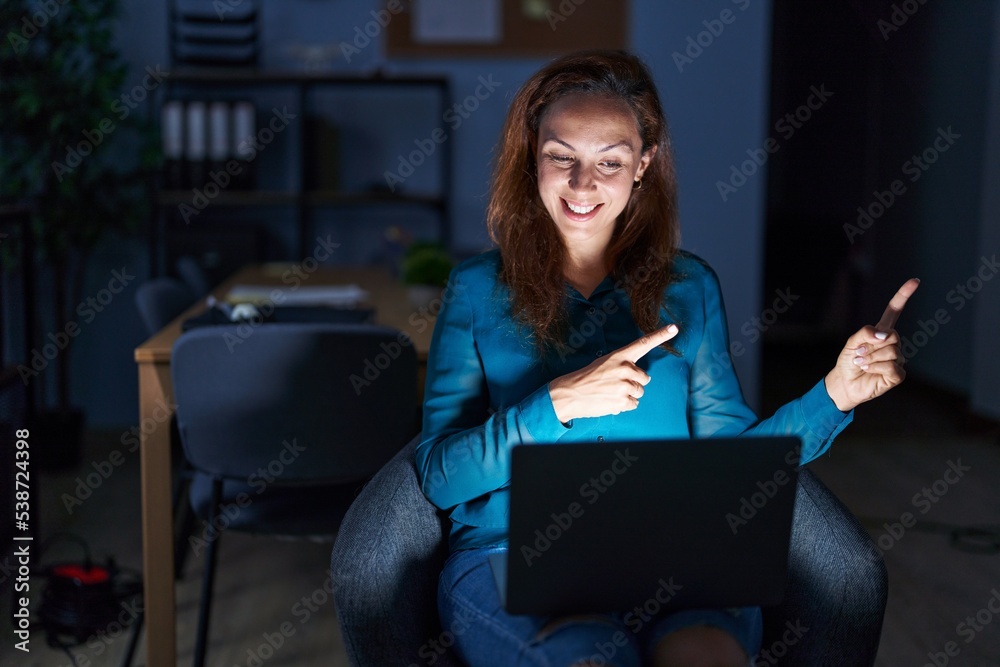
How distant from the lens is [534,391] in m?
1.47

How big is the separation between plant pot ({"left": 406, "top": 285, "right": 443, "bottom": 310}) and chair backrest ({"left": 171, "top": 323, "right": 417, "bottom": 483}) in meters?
0.70

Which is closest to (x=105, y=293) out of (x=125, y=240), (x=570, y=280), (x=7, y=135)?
(x=125, y=240)

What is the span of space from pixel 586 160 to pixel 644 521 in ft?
1.97

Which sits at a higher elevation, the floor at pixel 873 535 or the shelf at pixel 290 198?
the shelf at pixel 290 198

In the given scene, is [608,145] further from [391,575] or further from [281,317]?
[281,317]

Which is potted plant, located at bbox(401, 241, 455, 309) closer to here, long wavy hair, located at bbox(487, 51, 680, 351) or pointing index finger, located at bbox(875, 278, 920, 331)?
long wavy hair, located at bbox(487, 51, 680, 351)

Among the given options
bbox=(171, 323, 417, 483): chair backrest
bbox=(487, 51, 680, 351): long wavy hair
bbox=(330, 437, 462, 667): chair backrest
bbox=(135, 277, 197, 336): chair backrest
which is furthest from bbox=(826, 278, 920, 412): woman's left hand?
bbox=(135, 277, 197, 336): chair backrest

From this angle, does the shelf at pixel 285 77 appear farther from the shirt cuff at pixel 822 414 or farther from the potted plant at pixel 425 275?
the shirt cuff at pixel 822 414

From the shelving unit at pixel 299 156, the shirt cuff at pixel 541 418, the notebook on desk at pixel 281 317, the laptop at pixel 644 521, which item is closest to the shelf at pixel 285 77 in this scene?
the shelving unit at pixel 299 156

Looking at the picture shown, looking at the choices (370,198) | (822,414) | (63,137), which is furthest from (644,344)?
(63,137)

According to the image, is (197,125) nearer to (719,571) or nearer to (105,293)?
(105,293)

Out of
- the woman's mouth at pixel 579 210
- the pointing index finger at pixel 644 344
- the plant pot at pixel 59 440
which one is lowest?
the plant pot at pixel 59 440

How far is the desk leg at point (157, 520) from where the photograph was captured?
203 cm

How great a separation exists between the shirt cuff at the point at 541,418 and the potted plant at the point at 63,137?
2801 mm
